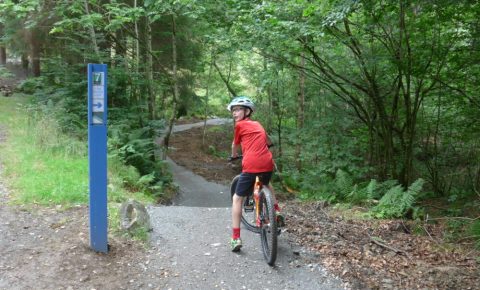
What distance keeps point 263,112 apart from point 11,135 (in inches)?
383

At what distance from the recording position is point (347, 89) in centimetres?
1172

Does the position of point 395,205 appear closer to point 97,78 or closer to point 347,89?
point 97,78

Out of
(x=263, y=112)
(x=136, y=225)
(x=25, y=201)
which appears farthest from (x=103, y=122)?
(x=263, y=112)

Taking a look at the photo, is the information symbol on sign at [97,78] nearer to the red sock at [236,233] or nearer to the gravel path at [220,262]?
the gravel path at [220,262]

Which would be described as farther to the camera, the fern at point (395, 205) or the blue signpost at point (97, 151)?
the fern at point (395, 205)

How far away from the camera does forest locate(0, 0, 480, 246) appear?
7754 millimetres

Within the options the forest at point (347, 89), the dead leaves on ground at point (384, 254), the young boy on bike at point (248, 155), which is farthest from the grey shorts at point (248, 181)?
the forest at point (347, 89)

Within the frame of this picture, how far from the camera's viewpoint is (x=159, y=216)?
249 inches

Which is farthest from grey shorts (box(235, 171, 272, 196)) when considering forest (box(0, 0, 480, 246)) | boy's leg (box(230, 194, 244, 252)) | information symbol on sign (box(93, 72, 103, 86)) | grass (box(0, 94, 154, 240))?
forest (box(0, 0, 480, 246))

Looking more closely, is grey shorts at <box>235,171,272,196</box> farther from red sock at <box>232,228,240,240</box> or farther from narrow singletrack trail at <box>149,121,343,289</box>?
narrow singletrack trail at <box>149,121,343,289</box>

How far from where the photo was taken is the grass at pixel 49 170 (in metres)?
6.54

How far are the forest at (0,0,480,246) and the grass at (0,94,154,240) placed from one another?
82cm

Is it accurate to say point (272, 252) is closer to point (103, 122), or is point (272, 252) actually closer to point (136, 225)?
point (136, 225)

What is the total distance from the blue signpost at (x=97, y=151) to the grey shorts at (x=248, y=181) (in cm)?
155
